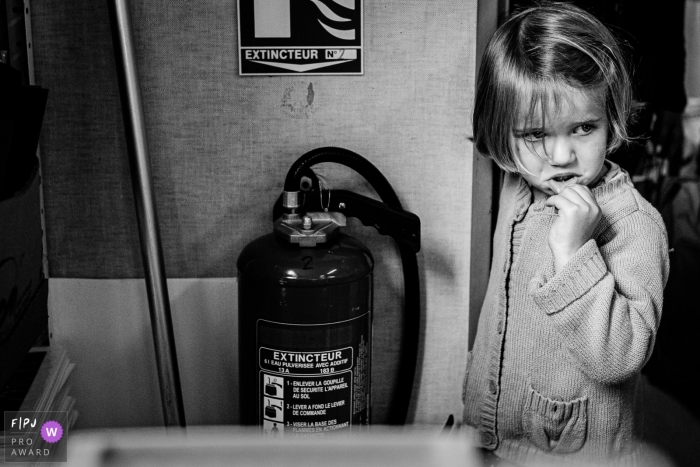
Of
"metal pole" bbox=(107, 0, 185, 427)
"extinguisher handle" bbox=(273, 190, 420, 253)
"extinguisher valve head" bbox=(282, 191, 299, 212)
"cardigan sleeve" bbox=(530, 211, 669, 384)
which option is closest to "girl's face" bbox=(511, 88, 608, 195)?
"cardigan sleeve" bbox=(530, 211, 669, 384)

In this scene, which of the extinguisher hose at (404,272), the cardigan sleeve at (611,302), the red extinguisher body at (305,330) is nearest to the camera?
the cardigan sleeve at (611,302)

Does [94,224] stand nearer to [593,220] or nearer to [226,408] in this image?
[226,408]

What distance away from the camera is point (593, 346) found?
0.99 meters

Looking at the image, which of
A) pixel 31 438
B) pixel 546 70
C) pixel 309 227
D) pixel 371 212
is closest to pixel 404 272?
pixel 371 212

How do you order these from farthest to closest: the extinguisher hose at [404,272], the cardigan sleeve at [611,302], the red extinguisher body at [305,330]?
the extinguisher hose at [404,272], the red extinguisher body at [305,330], the cardigan sleeve at [611,302]

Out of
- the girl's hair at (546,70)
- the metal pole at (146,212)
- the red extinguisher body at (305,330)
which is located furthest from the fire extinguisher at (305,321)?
the girl's hair at (546,70)

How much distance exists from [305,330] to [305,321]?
0.02 m

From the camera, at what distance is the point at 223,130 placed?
1.36 metres

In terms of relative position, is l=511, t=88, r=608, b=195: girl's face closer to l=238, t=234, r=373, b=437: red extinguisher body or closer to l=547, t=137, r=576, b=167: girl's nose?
l=547, t=137, r=576, b=167: girl's nose

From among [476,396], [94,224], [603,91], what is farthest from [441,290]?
[94,224]

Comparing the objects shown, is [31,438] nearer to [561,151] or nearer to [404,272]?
[404,272]

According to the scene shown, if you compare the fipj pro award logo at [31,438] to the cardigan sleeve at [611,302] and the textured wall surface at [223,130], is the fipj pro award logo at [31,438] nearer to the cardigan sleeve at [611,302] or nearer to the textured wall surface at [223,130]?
the textured wall surface at [223,130]

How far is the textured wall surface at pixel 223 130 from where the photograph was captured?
4.33 feet

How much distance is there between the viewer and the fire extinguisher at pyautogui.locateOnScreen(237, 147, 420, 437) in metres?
1.14
